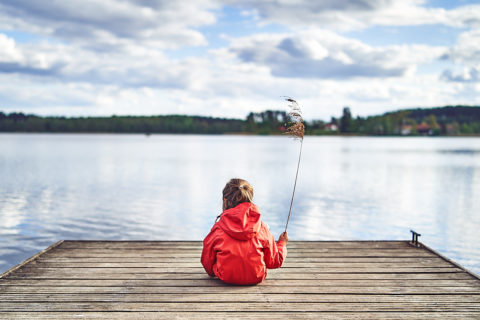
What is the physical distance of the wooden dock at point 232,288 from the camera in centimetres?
353

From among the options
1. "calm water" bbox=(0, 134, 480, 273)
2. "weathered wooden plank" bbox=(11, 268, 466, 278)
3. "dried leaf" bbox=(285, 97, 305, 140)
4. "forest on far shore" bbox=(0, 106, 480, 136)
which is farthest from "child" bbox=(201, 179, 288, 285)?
"forest on far shore" bbox=(0, 106, 480, 136)

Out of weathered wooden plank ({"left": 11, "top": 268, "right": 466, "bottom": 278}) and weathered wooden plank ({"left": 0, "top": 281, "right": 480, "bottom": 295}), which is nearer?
weathered wooden plank ({"left": 0, "top": 281, "right": 480, "bottom": 295})

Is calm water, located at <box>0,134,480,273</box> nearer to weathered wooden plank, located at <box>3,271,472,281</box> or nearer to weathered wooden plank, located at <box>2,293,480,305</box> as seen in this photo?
weathered wooden plank, located at <box>3,271,472,281</box>

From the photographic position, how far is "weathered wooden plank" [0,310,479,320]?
340 cm

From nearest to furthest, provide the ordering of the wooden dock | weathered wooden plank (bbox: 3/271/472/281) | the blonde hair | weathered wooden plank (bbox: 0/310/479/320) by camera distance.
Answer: weathered wooden plank (bbox: 0/310/479/320) < the wooden dock < the blonde hair < weathered wooden plank (bbox: 3/271/472/281)

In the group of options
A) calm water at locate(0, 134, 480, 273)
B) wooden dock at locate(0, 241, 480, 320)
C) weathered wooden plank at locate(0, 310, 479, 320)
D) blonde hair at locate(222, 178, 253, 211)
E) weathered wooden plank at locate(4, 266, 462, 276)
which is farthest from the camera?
calm water at locate(0, 134, 480, 273)

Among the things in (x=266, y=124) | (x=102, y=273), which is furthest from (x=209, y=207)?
(x=266, y=124)

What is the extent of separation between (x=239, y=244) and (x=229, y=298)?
0.51 meters

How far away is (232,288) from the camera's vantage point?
13.3 feet

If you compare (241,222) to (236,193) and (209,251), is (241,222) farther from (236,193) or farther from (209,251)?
(209,251)

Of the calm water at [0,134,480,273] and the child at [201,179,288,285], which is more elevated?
the child at [201,179,288,285]

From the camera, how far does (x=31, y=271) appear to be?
4.59m

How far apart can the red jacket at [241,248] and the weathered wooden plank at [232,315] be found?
0.55 metres

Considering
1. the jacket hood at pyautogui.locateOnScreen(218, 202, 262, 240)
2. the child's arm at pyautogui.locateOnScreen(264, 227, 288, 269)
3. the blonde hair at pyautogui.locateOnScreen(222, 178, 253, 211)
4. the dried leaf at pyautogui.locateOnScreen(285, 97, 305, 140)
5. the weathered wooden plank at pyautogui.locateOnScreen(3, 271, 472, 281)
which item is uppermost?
the dried leaf at pyautogui.locateOnScreen(285, 97, 305, 140)
